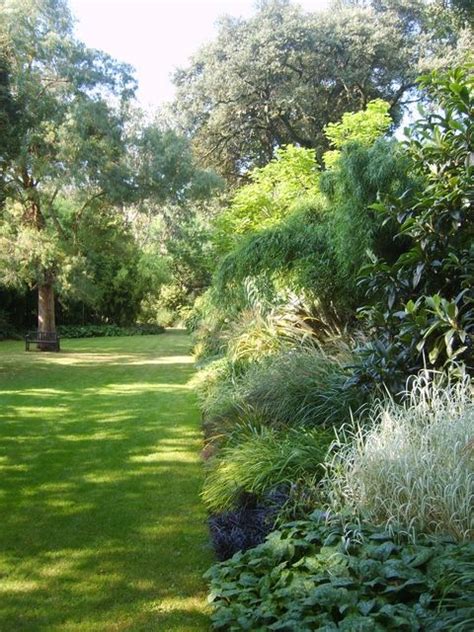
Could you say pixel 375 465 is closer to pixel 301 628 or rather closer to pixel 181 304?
pixel 301 628

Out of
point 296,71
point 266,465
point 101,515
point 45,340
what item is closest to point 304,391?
point 266,465

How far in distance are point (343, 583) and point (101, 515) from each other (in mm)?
2357

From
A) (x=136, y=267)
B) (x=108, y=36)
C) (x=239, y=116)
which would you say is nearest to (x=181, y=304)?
(x=136, y=267)

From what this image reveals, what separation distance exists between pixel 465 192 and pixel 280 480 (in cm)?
258

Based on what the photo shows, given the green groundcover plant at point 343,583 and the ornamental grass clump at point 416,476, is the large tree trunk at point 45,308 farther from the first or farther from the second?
the green groundcover plant at point 343,583

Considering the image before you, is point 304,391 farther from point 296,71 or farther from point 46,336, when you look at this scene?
point 296,71

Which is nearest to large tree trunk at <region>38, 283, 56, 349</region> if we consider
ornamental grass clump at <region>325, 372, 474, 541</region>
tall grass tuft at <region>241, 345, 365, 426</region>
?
tall grass tuft at <region>241, 345, 365, 426</region>

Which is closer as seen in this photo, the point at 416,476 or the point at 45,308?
the point at 416,476

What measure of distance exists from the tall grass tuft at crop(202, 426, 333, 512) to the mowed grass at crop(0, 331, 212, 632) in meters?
0.29

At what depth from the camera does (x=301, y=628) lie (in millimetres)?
2211

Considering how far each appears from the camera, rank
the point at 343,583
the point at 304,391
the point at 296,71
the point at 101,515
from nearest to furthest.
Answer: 1. the point at 343,583
2. the point at 101,515
3. the point at 304,391
4. the point at 296,71

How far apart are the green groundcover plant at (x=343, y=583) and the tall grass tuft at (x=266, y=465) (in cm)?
68

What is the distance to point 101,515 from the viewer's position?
166 inches

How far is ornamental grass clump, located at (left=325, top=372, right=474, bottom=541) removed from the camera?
280cm
